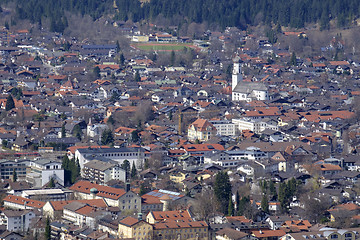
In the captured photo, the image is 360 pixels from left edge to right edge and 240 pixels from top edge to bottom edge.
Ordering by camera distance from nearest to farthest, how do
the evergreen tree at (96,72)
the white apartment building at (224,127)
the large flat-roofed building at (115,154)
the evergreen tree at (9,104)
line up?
the large flat-roofed building at (115,154)
the white apartment building at (224,127)
the evergreen tree at (9,104)
the evergreen tree at (96,72)

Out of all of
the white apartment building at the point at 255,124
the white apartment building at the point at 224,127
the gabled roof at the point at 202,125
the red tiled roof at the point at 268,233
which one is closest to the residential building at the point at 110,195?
the red tiled roof at the point at 268,233

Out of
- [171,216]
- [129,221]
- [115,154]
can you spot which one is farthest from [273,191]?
[115,154]

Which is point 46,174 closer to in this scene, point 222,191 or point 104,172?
point 104,172

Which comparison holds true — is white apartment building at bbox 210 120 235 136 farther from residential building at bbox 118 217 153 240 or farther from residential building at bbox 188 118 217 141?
residential building at bbox 118 217 153 240

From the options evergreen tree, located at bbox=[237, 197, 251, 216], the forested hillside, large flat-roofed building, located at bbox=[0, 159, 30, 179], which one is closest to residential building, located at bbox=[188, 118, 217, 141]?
large flat-roofed building, located at bbox=[0, 159, 30, 179]

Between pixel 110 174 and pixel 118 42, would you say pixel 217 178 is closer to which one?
pixel 110 174

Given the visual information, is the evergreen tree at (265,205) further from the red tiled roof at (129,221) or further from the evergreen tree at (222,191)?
the red tiled roof at (129,221)

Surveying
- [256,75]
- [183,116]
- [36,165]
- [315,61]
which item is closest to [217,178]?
[36,165]
